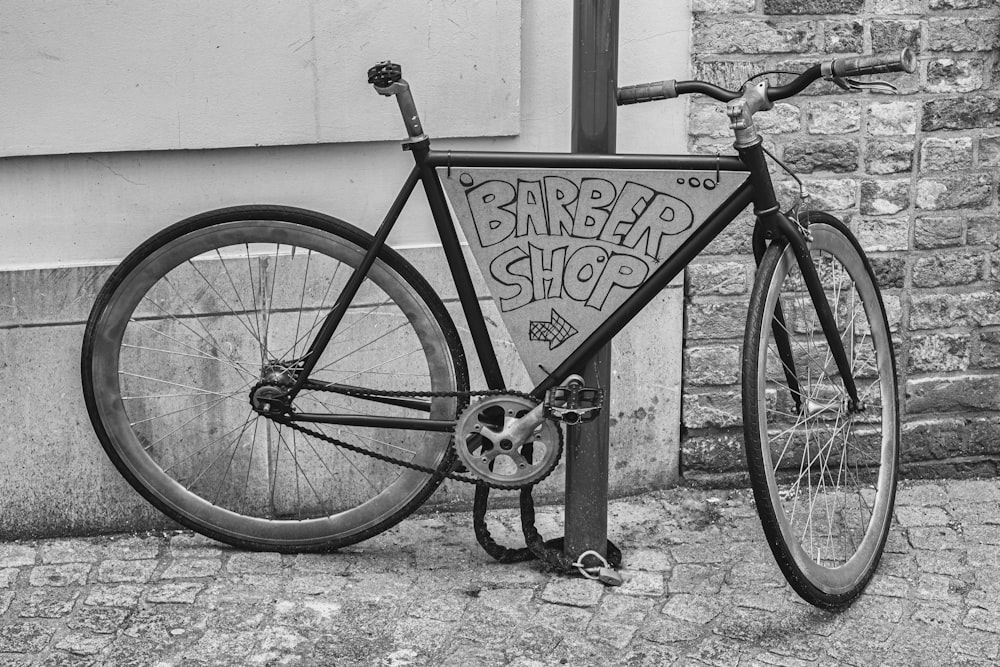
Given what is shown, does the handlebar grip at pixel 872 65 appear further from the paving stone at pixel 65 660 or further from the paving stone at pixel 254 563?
the paving stone at pixel 65 660

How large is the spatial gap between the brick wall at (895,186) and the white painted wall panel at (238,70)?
767mm

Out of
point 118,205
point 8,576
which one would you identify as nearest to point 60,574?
point 8,576

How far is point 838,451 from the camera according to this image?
463cm

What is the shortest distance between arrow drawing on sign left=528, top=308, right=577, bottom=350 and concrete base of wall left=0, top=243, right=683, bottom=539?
67 centimetres

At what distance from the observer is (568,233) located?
3490 mm

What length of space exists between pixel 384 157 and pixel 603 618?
1621mm

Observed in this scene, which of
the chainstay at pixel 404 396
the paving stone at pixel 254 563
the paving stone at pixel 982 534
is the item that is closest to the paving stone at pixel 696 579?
the chainstay at pixel 404 396

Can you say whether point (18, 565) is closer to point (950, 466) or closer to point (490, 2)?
point (490, 2)

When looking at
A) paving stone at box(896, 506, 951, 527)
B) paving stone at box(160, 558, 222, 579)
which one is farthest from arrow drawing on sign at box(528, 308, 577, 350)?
paving stone at box(896, 506, 951, 527)

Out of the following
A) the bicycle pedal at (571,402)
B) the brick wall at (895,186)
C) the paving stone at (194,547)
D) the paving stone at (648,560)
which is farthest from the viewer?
the brick wall at (895,186)

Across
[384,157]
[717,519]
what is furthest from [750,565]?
[384,157]

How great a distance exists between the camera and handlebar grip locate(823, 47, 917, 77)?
3.17 m

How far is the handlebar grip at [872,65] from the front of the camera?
3170 millimetres

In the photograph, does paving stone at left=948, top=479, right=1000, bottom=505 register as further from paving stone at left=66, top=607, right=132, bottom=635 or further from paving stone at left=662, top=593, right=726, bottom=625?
paving stone at left=66, top=607, right=132, bottom=635
